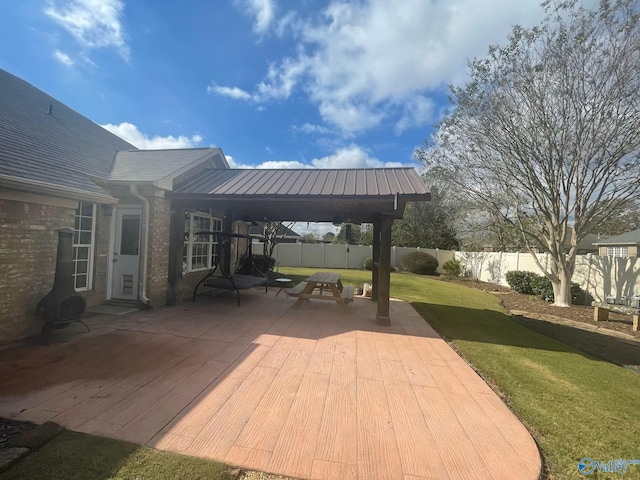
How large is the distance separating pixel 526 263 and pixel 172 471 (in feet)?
54.7

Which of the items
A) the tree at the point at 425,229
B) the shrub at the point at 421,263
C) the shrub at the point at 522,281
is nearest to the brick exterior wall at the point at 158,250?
the shrub at the point at 522,281

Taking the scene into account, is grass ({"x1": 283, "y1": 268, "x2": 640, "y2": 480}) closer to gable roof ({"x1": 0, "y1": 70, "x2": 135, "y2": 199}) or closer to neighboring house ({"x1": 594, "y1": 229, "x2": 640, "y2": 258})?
gable roof ({"x1": 0, "y1": 70, "x2": 135, "y2": 199})

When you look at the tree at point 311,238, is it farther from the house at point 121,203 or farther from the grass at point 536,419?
the grass at point 536,419

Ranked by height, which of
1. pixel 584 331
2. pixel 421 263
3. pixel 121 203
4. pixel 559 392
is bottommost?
pixel 584 331

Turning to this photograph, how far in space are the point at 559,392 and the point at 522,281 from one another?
1204cm

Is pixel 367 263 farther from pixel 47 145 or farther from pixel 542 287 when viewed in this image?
pixel 47 145

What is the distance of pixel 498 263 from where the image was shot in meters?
16.6

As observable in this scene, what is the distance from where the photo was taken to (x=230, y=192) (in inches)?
260

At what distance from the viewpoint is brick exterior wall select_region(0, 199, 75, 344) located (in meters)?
4.29

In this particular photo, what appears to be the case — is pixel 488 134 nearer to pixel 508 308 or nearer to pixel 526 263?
pixel 508 308

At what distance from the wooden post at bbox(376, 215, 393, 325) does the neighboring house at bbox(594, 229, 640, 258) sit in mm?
17378

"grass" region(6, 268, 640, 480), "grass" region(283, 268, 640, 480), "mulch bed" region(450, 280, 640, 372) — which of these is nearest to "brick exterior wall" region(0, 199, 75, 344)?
"grass" region(6, 268, 640, 480)

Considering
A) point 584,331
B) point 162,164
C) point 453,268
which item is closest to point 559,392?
point 584,331

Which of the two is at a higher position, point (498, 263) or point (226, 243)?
point (226, 243)
